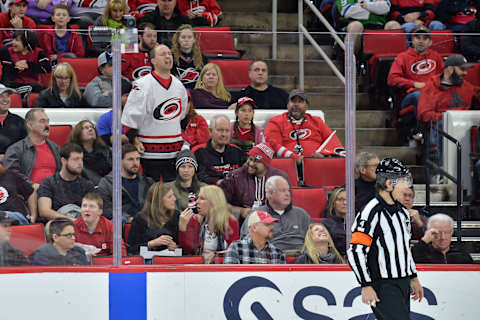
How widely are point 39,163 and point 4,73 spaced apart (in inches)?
21.7

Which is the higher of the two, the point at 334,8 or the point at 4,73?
the point at 334,8

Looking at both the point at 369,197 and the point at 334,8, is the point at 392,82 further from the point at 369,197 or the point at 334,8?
the point at 334,8

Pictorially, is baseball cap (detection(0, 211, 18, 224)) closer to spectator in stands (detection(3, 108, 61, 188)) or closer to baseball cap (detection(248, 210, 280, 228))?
spectator in stands (detection(3, 108, 61, 188))

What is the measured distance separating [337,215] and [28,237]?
1706mm

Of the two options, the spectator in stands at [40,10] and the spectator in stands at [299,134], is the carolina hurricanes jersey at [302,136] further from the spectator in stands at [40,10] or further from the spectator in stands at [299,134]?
the spectator in stands at [40,10]

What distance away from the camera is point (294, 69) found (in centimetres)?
521

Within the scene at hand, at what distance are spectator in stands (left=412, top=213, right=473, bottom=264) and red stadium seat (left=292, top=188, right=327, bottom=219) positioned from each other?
1.91 feet

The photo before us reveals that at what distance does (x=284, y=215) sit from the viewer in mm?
5055

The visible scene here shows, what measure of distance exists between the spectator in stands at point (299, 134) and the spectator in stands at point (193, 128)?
1.15ft

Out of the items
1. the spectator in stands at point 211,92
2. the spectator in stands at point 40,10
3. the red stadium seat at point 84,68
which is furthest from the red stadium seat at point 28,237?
the spectator in stands at point 40,10

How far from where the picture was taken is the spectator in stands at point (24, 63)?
197 inches

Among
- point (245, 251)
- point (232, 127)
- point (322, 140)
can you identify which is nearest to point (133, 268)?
point (245, 251)

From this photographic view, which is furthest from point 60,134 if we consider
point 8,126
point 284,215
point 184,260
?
point 284,215

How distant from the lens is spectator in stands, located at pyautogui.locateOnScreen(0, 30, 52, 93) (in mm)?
5016
